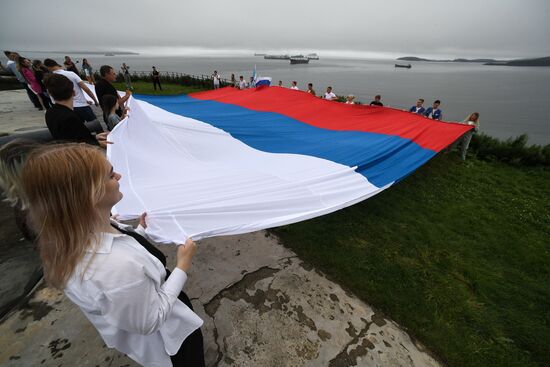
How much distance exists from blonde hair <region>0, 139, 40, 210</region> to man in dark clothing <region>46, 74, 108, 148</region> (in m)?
1.52

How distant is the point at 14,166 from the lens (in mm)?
677

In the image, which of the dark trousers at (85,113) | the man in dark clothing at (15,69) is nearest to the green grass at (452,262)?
the dark trousers at (85,113)

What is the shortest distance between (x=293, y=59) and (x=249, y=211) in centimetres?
11403

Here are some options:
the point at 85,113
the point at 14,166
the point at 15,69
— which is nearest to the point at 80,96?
the point at 85,113

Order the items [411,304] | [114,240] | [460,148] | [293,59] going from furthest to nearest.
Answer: [293,59]
[460,148]
[411,304]
[114,240]

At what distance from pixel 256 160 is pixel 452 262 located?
106 inches

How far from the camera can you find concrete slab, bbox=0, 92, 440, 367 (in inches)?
71.7

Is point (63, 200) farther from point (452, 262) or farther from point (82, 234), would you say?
point (452, 262)

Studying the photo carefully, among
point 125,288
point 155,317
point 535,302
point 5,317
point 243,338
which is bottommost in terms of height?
point 535,302

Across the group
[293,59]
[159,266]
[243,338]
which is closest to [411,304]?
[243,338]

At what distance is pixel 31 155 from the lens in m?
0.68

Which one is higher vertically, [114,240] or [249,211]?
[114,240]

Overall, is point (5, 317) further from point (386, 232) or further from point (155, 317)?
point (386, 232)

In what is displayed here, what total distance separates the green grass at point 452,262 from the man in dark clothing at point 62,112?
234 cm
